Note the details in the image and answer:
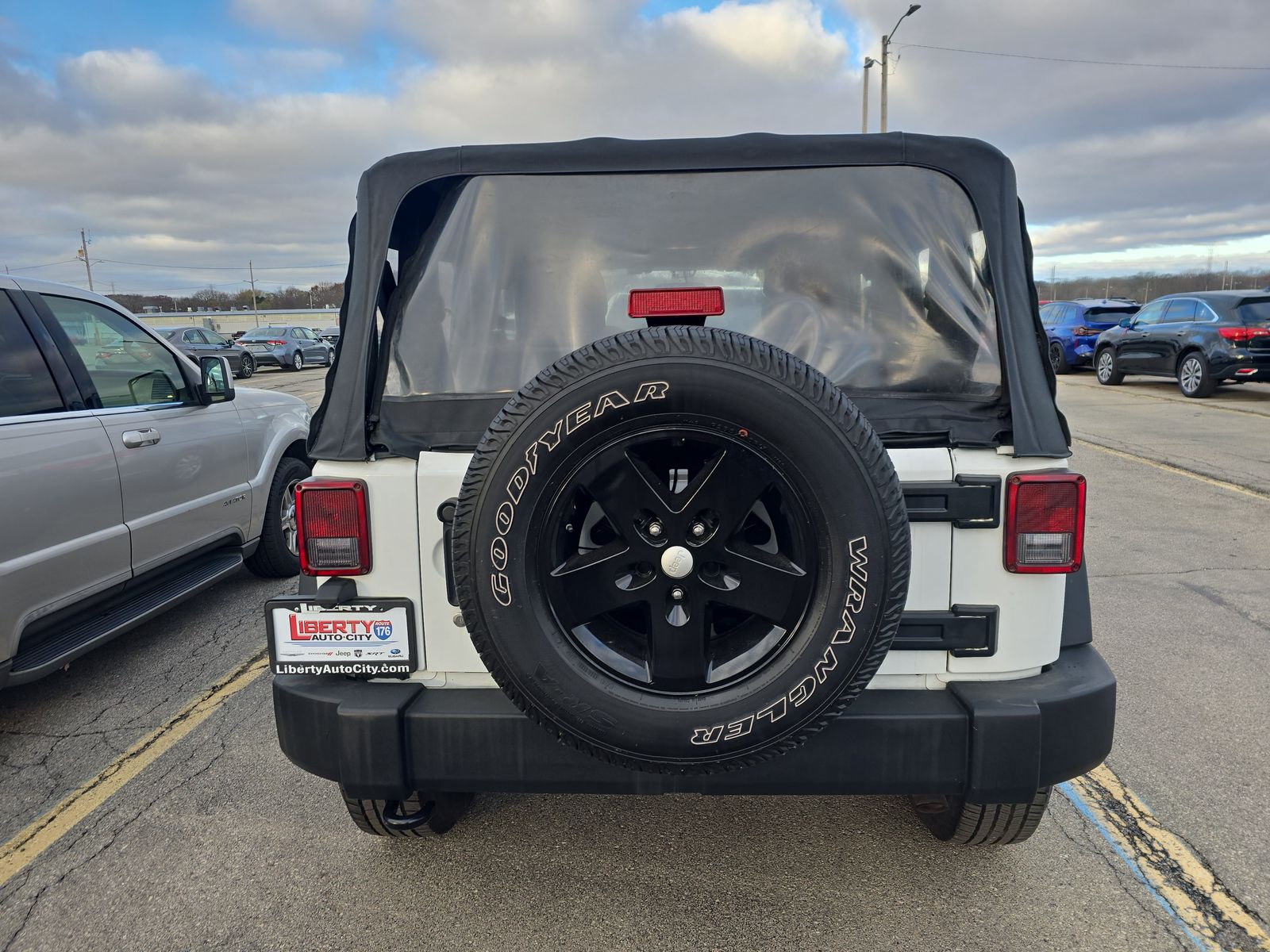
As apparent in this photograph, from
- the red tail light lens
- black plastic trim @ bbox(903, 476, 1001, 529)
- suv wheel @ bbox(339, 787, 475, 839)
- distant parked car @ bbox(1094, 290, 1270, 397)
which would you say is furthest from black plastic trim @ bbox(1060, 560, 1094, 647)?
distant parked car @ bbox(1094, 290, 1270, 397)

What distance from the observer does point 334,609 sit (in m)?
2.20

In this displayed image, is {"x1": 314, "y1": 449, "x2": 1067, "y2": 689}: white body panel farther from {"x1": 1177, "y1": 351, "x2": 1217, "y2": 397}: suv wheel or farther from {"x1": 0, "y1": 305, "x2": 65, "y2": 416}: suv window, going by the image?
{"x1": 1177, "y1": 351, "x2": 1217, "y2": 397}: suv wheel

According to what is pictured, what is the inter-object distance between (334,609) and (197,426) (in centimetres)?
293

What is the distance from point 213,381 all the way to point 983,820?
13.7ft

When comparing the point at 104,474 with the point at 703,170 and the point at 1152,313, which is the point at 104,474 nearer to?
the point at 703,170

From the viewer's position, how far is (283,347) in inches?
1156

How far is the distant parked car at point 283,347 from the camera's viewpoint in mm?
29031

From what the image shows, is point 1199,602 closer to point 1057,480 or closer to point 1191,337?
point 1057,480

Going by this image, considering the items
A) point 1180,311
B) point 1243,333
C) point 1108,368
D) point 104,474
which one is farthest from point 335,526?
point 1108,368

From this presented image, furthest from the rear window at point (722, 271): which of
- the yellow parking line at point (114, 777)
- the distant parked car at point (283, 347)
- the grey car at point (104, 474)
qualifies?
the distant parked car at point (283, 347)

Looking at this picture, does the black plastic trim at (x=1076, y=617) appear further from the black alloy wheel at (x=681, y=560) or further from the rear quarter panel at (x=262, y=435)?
the rear quarter panel at (x=262, y=435)

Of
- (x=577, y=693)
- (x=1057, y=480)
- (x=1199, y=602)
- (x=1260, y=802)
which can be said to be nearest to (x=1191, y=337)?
(x=1199, y=602)

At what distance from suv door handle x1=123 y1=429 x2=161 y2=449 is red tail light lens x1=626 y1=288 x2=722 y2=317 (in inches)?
123

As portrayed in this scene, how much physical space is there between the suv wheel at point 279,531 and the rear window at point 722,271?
3.46 m
